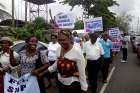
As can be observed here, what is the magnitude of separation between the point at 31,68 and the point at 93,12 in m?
36.1

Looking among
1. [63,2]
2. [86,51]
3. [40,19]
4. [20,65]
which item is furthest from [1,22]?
[20,65]

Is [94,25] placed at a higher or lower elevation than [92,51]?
higher

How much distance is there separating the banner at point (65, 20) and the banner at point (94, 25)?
661 cm

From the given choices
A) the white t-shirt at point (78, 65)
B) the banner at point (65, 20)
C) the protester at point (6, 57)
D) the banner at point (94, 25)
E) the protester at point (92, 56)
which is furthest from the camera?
the banner at point (94, 25)

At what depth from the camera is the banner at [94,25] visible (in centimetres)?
1697

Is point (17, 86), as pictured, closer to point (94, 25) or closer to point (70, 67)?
point (70, 67)

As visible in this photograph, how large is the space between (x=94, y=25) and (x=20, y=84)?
413 inches

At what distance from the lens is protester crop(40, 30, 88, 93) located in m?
6.80

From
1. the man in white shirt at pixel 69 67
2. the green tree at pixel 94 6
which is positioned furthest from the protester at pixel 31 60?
the green tree at pixel 94 6

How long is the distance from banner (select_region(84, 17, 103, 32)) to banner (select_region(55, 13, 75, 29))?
6.61 meters

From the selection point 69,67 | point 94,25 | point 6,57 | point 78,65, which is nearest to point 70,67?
point 69,67

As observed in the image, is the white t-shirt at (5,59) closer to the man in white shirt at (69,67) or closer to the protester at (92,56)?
the man in white shirt at (69,67)

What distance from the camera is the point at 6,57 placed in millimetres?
7406

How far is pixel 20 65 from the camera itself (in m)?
7.16
